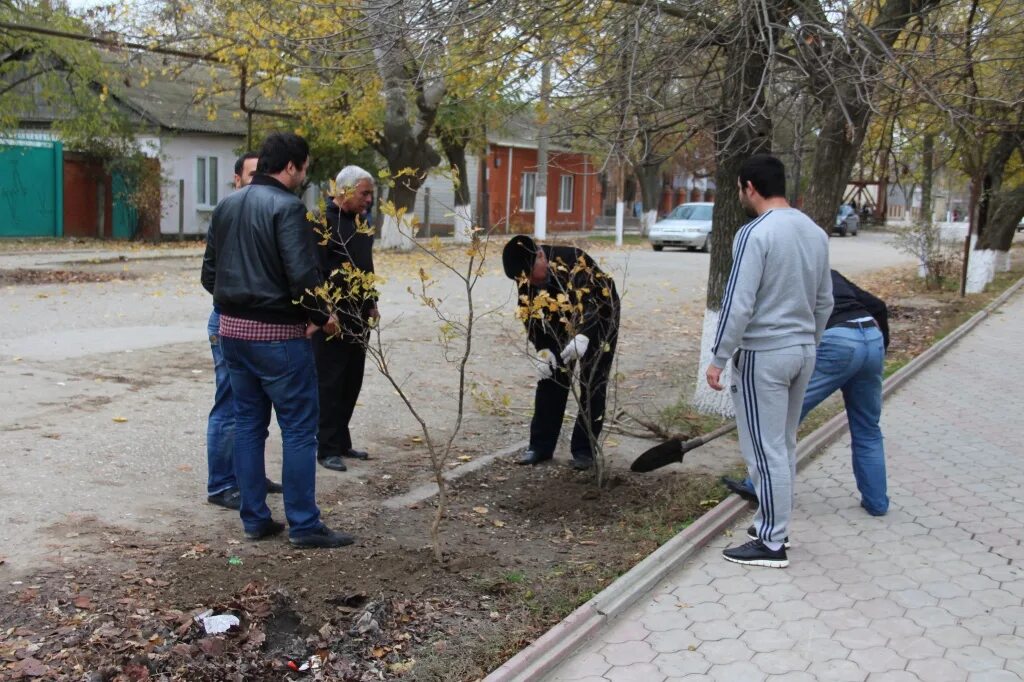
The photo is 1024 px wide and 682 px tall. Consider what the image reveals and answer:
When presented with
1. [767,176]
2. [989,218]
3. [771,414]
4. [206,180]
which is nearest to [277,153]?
[767,176]

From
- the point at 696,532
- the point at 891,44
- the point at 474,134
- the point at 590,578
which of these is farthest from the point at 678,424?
the point at 474,134

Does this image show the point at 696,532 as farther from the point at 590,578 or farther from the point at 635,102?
the point at 635,102

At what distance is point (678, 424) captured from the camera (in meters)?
6.99

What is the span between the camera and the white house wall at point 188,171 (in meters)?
26.5

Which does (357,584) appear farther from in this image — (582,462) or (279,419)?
(582,462)

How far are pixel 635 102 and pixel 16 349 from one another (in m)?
6.17

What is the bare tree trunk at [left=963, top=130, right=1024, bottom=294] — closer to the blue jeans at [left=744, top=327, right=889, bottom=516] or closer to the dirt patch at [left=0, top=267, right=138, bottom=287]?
the blue jeans at [left=744, top=327, right=889, bottom=516]

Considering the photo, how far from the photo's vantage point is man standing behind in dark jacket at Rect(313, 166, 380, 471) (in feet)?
18.0

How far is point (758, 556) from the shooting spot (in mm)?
4516

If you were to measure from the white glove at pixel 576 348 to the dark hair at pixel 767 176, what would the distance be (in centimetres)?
147

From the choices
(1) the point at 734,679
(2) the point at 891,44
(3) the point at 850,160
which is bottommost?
(1) the point at 734,679

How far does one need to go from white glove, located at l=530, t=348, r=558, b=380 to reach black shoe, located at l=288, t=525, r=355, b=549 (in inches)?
64.7

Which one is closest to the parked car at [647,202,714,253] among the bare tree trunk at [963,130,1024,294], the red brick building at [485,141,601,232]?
the red brick building at [485,141,601,232]

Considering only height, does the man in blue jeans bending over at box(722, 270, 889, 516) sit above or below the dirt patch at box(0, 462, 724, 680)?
above
